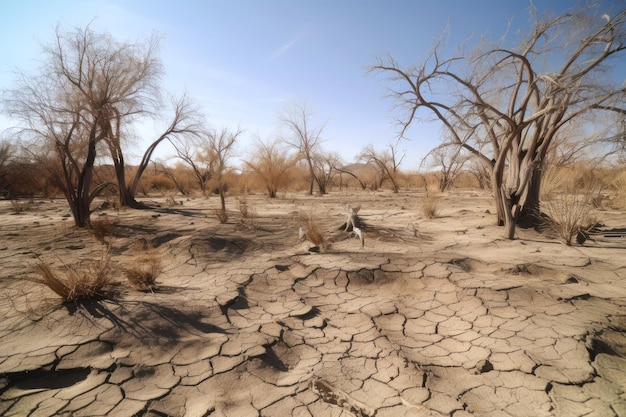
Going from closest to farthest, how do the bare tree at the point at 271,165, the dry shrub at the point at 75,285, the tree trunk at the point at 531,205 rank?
1. the dry shrub at the point at 75,285
2. the tree trunk at the point at 531,205
3. the bare tree at the point at 271,165

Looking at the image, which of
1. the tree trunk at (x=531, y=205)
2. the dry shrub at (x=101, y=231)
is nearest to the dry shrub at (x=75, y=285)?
the dry shrub at (x=101, y=231)

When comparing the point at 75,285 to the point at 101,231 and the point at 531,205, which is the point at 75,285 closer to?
the point at 101,231

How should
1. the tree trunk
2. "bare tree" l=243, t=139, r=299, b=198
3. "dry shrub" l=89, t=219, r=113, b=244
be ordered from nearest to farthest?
"dry shrub" l=89, t=219, r=113, b=244
the tree trunk
"bare tree" l=243, t=139, r=299, b=198

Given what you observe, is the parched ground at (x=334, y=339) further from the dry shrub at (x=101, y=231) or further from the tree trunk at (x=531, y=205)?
the tree trunk at (x=531, y=205)

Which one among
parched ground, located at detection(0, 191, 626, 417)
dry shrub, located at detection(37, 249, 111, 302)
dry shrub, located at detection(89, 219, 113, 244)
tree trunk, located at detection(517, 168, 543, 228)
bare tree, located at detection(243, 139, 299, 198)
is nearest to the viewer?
parched ground, located at detection(0, 191, 626, 417)

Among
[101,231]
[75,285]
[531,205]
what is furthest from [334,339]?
[531,205]

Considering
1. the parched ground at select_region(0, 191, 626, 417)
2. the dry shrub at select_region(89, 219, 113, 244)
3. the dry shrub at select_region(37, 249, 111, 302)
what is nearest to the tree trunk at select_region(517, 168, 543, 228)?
the parched ground at select_region(0, 191, 626, 417)

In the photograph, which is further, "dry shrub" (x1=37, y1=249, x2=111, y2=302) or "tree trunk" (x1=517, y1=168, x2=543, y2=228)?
"tree trunk" (x1=517, y1=168, x2=543, y2=228)

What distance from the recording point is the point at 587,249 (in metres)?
4.56

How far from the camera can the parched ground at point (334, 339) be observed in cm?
179

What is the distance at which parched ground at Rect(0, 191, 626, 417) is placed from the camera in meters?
1.79

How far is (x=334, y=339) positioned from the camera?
2508 millimetres

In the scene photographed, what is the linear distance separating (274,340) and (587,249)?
5.08m

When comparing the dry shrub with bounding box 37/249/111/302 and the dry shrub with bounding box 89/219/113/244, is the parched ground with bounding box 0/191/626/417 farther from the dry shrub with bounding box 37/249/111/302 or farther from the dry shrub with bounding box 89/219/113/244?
the dry shrub with bounding box 89/219/113/244
